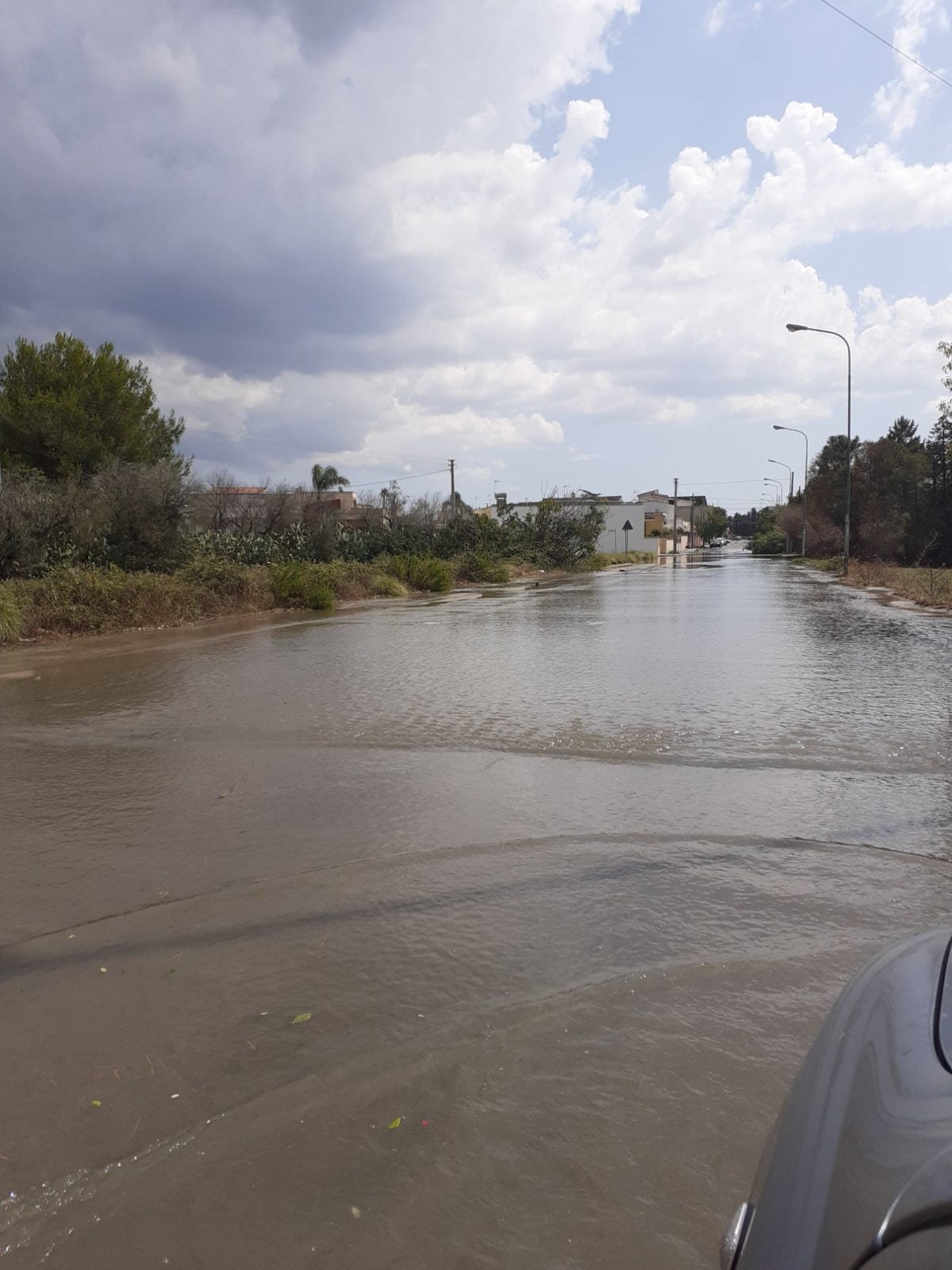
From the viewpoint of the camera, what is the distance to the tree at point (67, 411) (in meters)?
29.4

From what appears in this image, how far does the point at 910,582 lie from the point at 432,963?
28.7 meters

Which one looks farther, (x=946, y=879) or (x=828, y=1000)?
(x=946, y=879)

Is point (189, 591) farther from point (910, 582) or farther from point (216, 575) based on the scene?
point (910, 582)

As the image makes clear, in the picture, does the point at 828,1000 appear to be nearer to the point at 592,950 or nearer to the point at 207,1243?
the point at 592,950

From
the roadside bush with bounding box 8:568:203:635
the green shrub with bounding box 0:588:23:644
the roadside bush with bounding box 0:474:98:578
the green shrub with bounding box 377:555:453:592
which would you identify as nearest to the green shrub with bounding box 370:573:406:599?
the green shrub with bounding box 377:555:453:592

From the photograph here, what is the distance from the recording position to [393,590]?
3119 cm

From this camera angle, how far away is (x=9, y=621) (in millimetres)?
17047

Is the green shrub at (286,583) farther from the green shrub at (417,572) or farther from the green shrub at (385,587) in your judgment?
the green shrub at (417,572)

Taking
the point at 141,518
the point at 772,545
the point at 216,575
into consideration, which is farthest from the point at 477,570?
the point at 772,545

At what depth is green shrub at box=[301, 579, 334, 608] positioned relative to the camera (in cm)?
2597

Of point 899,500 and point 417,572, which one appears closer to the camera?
point 417,572

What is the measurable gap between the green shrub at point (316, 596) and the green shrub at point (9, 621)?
9334 millimetres

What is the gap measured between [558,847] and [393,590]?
86.6ft

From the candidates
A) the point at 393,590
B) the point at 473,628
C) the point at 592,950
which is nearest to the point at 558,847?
the point at 592,950
